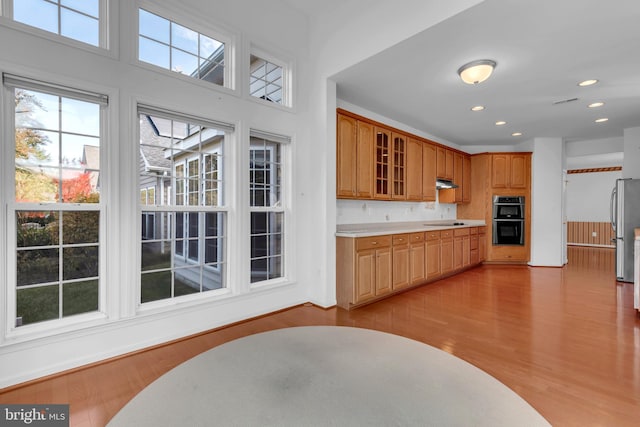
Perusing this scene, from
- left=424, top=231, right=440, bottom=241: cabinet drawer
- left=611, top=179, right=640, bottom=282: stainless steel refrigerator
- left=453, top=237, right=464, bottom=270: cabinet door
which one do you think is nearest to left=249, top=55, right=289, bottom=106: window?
left=424, top=231, right=440, bottom=241: cabinet drawer

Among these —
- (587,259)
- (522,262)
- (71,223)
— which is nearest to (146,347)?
(71,223)

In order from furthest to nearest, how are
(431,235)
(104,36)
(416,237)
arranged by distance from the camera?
(431,235)
(416,237)
(104,36)

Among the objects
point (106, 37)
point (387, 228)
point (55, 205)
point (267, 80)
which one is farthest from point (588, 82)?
point (55, 205)

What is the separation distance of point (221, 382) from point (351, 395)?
1.68 ft

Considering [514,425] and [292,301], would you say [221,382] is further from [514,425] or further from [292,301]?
[292,301]

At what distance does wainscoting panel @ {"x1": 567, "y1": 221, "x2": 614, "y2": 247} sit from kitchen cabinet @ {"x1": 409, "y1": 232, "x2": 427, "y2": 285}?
26.2 ft

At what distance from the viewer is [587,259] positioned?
6.94m

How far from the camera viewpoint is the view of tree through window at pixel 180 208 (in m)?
2.74

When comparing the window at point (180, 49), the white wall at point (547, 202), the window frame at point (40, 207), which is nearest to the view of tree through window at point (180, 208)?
the window frame at point (40, 207)

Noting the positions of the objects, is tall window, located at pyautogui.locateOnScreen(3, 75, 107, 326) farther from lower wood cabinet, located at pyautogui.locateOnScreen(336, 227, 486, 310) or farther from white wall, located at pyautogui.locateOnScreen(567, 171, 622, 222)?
white wall, located at pyautogui.locateOnScreen(567, 171, 622, 222)

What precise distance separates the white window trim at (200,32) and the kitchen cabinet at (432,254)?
11.5 ft

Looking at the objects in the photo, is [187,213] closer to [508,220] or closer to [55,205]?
[55,205]

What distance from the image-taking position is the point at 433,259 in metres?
4.77

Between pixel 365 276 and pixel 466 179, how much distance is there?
422 centimetres
